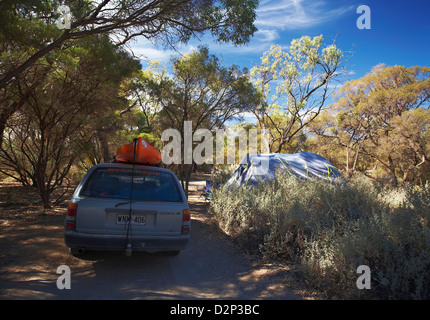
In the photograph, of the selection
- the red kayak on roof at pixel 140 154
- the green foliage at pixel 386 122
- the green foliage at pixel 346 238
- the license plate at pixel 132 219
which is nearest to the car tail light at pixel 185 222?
the license plate at pixel 132 219

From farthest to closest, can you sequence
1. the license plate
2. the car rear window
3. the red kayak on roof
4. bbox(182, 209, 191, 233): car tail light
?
the red kayak on roof < bbox(182, 209, 191, 233): car tail light < the car rear window < the license plate

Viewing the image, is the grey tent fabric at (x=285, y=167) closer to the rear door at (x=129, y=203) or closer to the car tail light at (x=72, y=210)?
the rear door at (x=129, y=203)

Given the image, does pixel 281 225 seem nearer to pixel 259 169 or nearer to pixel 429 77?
pixel 259 169

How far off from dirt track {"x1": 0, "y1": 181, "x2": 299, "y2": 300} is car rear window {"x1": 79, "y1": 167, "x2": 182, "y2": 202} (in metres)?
1.11

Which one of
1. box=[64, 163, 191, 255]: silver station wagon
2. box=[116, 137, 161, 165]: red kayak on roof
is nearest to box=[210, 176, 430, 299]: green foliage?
box=[64, 163, 191, 255]: silver station wagon

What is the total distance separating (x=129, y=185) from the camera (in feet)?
14.0

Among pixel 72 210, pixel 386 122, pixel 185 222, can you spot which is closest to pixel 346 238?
pixel 185 222

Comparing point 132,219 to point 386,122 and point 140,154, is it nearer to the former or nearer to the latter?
point 140,154

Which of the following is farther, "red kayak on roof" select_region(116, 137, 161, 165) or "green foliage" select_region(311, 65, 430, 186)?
"green foliage" select_region(311, 65, 430, 186)

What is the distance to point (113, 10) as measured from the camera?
23.0 ft

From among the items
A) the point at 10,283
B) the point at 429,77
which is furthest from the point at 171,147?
the point at 429,77

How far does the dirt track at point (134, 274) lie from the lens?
11.5 ft

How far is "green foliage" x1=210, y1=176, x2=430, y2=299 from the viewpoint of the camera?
3089mm

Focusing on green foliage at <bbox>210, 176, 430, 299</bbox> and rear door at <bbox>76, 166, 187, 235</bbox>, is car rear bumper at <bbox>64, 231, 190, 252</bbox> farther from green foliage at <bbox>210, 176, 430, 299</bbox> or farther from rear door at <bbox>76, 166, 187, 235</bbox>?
green foliage at <bbox>210, 176, 430, 299</bbox>
